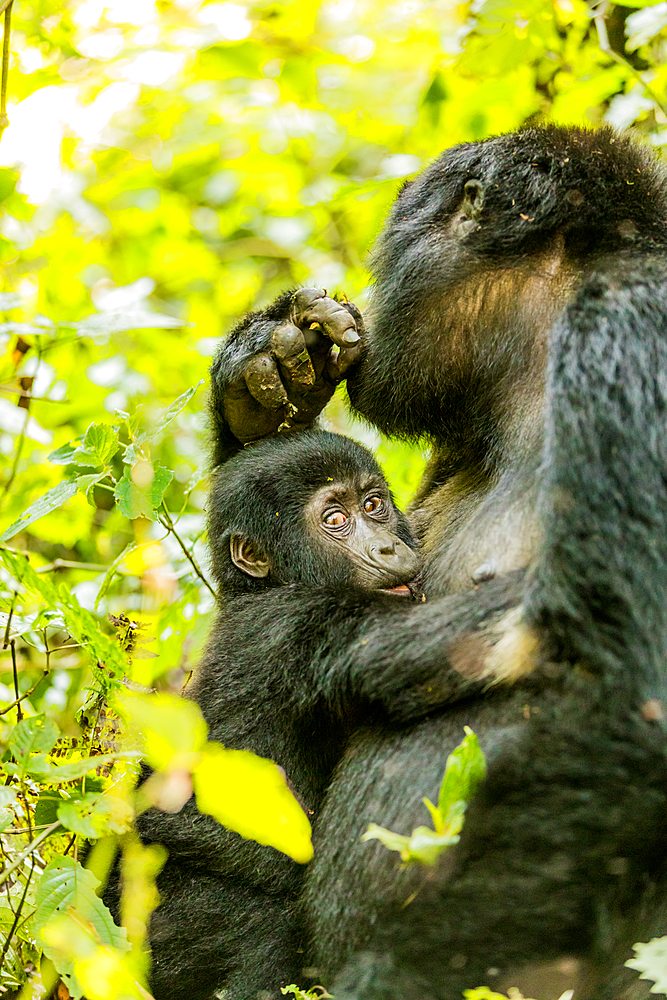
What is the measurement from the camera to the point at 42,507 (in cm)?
Result: 241

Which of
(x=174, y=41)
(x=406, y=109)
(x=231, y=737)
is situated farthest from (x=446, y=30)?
(x=231, y=737)

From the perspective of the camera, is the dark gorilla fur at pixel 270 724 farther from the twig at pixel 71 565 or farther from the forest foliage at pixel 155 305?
the twig at pixel 71 565

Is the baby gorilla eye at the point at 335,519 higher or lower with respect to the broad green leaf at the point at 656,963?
lower

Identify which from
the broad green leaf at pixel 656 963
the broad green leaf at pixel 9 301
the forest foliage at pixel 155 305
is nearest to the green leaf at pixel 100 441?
the forest foliage at pixel 155 305

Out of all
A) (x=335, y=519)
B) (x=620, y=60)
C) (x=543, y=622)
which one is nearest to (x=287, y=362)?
(x=335, y=519)

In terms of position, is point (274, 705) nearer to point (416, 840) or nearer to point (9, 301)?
point (416, 840)

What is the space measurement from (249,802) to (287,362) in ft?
4.65

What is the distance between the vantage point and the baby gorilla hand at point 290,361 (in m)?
2.63

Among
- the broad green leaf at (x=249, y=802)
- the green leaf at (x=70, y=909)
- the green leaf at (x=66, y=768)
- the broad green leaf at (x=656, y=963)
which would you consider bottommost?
the green leaf at (x=70, y=909)

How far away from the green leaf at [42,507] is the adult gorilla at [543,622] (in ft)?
2.97

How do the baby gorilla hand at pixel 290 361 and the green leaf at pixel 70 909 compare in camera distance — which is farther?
the baby gorilla hand at pixel 290 361

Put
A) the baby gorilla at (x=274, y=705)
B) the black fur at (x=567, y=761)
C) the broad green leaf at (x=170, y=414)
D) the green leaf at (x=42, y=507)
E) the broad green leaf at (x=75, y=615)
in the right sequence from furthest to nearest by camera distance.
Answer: the broad green leaf at (x=170, y=414), the green leaf at (x=42, y=507), the baby gorilla at (x=274, y=705), the broad green leaf at (x=75, y=615), the black fur at (x=567, y=761)

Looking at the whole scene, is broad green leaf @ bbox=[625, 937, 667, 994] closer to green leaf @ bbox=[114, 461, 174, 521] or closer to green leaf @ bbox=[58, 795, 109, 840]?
green leaf @ bbox=[58, 795, 109, 840]

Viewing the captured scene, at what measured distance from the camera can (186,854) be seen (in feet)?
7.72
